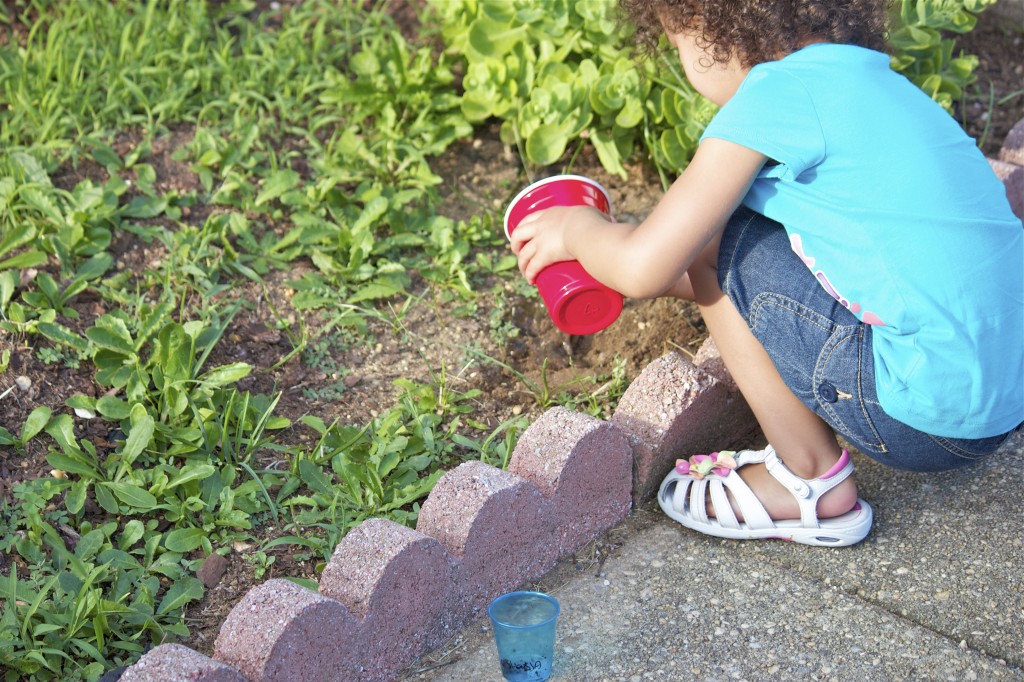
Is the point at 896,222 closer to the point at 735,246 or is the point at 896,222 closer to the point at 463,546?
the point at 735,246

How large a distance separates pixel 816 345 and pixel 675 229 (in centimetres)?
35

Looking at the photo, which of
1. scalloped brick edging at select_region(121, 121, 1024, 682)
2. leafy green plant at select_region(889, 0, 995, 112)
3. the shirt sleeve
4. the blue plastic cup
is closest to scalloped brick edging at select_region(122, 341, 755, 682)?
scalloped brick edging at select_region(121, 121, 1024, 682)

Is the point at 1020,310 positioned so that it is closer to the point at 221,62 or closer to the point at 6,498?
the point at 6,498

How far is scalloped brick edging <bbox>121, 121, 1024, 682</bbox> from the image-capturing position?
61.5 inches

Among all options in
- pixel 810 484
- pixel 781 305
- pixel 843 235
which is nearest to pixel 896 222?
pixel 843 235

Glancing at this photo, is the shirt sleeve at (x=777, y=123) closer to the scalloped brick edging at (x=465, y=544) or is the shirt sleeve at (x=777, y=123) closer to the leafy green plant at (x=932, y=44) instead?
the scalloped brick edging at (x=465, y=544)

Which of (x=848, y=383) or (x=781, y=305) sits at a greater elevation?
(x=781, y=305)

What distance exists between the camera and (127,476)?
202 centimetres

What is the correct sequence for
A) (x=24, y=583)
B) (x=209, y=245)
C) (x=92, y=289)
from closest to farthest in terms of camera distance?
(x=24, y=583), (x=92, y=289), (x=209, y=245)

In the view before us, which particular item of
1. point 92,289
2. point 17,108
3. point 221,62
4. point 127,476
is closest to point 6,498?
point 127,476

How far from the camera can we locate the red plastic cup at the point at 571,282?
1.99 meters

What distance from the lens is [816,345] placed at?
72.9 inches

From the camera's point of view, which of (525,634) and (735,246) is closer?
(525,634)

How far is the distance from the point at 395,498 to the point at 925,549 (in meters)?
1.01
